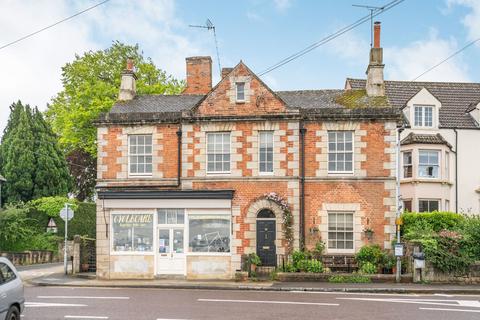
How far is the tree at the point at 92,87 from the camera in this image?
4825 cm

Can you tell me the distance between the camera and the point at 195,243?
26.9 m

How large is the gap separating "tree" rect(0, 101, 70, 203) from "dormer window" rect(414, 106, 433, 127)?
2782 centimetres

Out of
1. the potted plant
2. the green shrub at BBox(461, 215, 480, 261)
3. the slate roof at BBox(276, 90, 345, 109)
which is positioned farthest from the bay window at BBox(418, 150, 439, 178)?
the potted plant

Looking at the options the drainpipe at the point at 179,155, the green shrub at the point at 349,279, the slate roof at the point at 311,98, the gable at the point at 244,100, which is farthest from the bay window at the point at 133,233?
the slate roof at the point at 311,98

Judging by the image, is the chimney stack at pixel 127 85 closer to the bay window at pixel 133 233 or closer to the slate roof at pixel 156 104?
the slate roof at pixel 156 104

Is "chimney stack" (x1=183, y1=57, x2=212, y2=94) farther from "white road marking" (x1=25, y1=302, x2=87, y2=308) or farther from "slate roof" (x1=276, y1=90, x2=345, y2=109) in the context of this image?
"white road marking" (x1=25, y1=302, x2=87, y2=308)

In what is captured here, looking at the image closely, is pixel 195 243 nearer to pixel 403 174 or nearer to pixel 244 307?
pixel 244 307

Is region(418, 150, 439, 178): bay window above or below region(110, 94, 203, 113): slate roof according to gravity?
below

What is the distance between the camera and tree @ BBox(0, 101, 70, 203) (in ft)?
159

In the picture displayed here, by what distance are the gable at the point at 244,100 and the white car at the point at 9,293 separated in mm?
→ 15058

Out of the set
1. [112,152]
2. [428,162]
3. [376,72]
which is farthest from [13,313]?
[428,162]

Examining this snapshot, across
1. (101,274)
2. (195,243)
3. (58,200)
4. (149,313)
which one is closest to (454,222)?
(195,243)

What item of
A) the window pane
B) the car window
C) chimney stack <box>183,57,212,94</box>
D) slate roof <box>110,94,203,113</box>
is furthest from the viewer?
chimney stack <box>183,57,212,94</box>

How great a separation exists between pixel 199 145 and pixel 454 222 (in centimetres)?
1307
